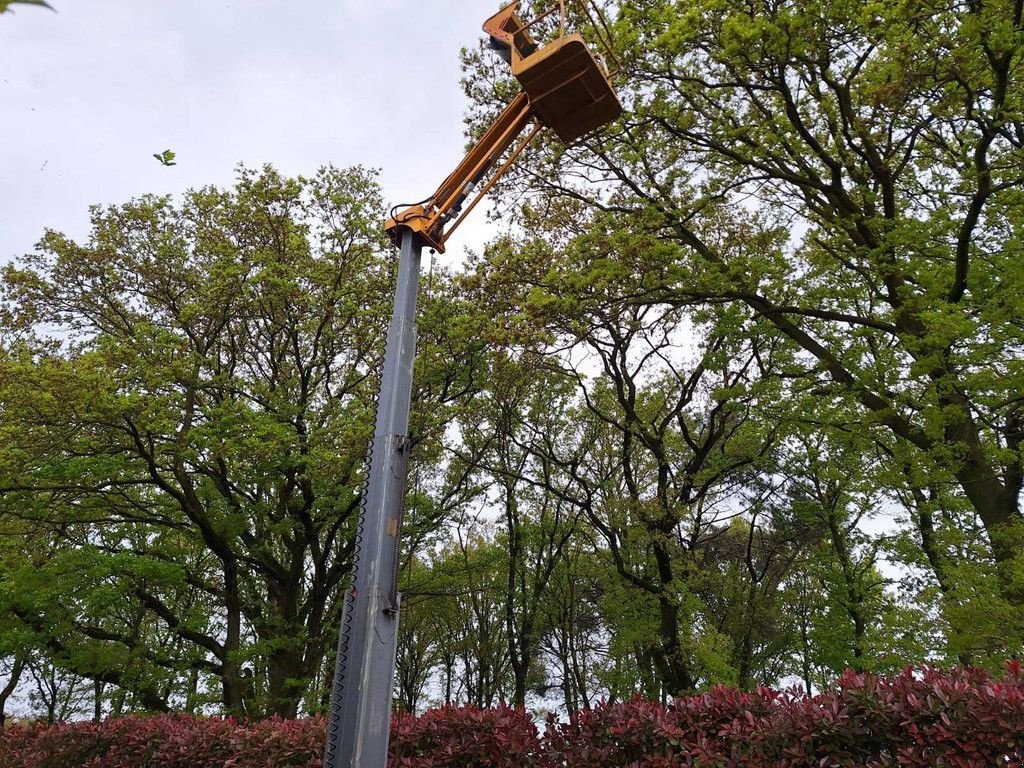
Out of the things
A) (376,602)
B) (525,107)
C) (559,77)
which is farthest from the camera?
(525,107)

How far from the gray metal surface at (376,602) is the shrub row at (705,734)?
75.7 inches

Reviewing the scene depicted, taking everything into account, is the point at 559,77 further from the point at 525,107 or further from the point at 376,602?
the point at 376,602

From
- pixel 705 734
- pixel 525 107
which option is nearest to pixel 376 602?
pixel 705 734

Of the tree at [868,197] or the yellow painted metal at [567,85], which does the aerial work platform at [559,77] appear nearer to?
the yellow painted metal at [567,85]

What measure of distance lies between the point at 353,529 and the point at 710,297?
295 inches

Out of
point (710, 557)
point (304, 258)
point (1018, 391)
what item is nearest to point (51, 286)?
point (304, 258)

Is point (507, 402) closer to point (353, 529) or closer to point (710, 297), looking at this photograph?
point (353, 529)

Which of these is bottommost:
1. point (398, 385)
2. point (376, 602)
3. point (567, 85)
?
point (376, 602)

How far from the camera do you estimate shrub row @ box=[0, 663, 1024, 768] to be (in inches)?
126

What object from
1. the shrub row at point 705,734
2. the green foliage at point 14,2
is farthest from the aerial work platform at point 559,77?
the shrub row at point 705,734

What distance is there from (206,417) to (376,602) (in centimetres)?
866

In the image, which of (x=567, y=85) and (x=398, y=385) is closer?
(x=398, y=385)

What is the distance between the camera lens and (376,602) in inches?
115

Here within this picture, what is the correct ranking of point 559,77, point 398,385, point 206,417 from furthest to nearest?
point 206,417, point 559,77, point 398,385
